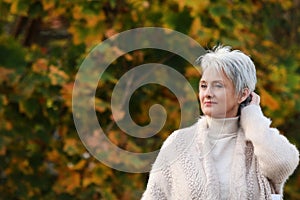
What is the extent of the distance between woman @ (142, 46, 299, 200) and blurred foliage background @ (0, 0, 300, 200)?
3.10 metres

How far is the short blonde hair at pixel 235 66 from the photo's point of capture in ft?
10.8

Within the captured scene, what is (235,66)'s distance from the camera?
130 inches

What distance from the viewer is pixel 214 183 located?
3264mm

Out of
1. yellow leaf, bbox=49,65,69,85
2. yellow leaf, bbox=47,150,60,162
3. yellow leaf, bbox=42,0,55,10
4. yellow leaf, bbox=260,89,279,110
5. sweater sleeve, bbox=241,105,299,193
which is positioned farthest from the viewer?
yellow leaf, bbox=47,150,60,162

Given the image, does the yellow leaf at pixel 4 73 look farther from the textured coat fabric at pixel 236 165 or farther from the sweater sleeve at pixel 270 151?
the sweater sleeve at pixel 270 151

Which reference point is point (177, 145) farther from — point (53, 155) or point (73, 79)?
point (53, 155)

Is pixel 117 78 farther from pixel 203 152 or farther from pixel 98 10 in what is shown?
pixel 203 152

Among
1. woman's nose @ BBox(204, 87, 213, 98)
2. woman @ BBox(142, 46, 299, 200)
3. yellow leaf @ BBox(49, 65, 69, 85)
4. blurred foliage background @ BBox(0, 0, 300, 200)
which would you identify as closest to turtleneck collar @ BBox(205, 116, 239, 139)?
woman @ BBox(142, 46, 299, 200)

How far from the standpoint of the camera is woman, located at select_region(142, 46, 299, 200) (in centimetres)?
326

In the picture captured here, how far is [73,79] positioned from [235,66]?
3722mm

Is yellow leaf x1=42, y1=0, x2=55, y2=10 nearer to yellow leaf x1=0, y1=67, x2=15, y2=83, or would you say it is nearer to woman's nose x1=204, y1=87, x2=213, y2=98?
yellow leaf x1=0, y1=67, x2=15, y2=83

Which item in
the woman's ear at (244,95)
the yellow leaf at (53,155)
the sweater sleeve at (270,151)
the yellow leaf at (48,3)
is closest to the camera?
the sweater sleeve at (270,151)

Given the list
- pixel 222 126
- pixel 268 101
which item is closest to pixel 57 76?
pixel 268 101

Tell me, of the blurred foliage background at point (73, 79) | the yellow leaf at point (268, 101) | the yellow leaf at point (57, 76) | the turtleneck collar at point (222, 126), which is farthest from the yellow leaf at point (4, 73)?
the turtleneck collar at point (222, 126)
